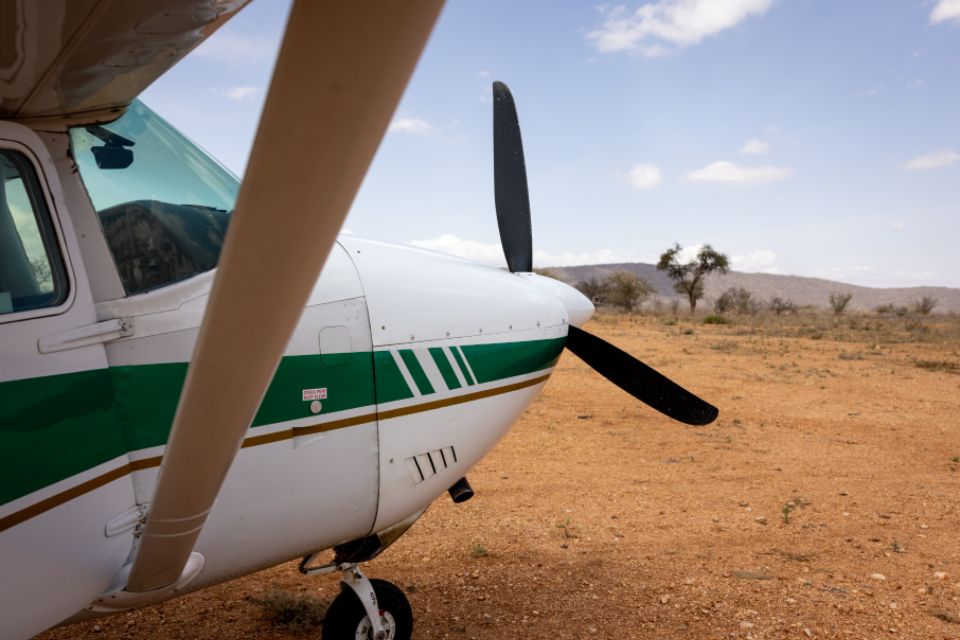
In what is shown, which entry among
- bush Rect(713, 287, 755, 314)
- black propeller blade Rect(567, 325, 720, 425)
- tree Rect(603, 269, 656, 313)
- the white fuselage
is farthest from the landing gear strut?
bush Rect(713, 287, 755, 314)

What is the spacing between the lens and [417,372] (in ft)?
7.96

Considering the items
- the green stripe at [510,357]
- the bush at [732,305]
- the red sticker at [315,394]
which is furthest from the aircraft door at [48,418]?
the bush at [732,305]

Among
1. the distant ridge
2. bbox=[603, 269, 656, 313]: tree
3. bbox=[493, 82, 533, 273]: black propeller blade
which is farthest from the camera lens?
the distant ridge

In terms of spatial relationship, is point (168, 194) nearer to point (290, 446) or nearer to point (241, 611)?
point (290, 446)

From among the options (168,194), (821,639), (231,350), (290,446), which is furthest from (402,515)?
(821,639)

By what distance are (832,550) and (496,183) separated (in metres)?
4.25

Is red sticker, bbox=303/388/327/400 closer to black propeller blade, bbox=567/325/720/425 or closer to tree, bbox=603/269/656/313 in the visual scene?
black propeller blade, bbox=567/325/720/425

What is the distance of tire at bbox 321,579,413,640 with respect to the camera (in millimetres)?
2971

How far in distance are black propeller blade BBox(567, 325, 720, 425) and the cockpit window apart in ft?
6.51

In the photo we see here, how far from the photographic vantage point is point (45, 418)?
1.55m

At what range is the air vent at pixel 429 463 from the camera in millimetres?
2471

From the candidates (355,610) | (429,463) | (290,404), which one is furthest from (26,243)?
(355,610)

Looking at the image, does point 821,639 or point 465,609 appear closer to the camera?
point 821,639

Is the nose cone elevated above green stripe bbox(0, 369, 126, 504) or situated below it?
above
